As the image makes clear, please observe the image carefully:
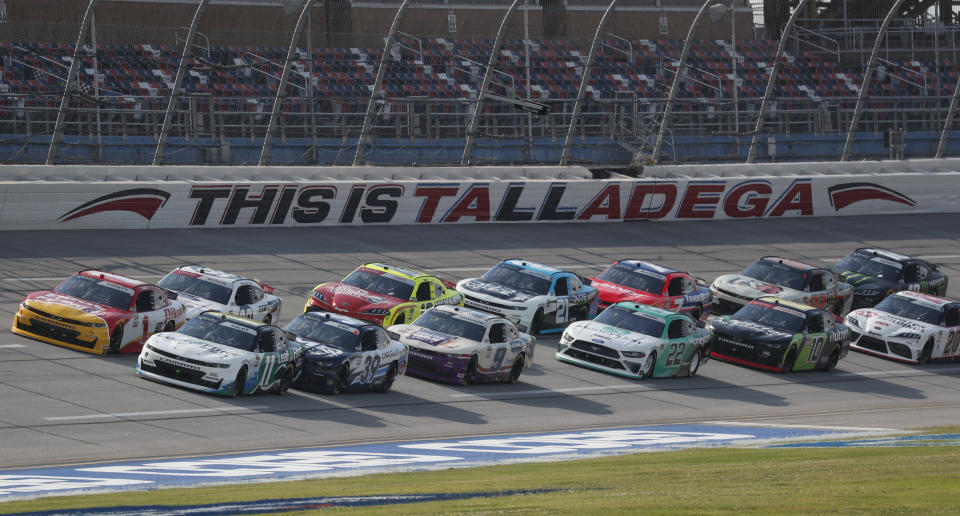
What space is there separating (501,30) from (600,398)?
14.7 meters

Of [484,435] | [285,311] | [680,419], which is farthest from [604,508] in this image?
[285,311]

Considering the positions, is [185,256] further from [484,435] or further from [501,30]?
[484,435]

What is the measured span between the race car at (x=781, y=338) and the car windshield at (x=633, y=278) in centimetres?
187

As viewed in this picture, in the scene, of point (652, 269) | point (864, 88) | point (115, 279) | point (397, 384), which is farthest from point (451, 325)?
point (864, 88)


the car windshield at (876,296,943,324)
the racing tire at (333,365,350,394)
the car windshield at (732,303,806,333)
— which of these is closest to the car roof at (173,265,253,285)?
the racing tire at (333,365,350,394)

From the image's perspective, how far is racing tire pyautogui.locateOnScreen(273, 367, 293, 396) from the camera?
18406 millimetres

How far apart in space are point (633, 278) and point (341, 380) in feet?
28.4

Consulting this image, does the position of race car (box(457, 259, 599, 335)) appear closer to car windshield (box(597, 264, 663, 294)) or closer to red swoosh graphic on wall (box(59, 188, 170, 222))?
car windshield (box(597, 264, 663, 294))

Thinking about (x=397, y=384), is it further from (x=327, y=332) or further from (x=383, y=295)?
(x=383, y=295)

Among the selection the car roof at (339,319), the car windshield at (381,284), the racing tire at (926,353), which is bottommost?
the racing tire at (926,353)

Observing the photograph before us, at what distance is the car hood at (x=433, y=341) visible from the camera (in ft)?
65.6

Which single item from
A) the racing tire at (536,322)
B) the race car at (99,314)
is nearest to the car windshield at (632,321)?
the racing tire at (536,322)

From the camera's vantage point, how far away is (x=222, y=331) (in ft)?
61.2

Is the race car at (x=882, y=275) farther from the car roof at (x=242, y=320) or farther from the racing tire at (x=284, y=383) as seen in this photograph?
the car roof at (x=242, y=320)
